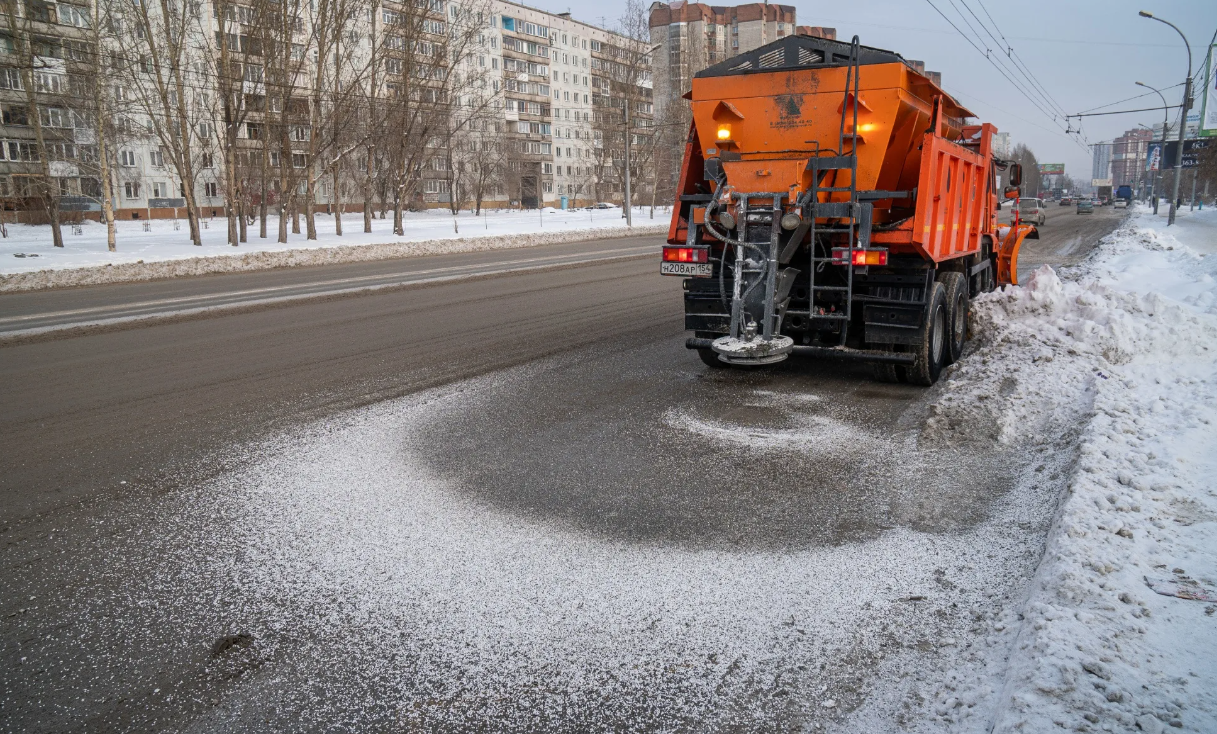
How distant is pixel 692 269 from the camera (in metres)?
7.96

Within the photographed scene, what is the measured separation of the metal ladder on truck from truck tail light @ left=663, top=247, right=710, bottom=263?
102cm

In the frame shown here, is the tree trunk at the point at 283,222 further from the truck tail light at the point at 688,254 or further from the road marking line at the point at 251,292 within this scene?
the truck tail light at the point at 688,254

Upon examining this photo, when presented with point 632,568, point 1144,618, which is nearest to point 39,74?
point 632,568

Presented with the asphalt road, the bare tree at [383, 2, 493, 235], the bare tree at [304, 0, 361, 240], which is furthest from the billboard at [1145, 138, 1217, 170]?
the asphalt road

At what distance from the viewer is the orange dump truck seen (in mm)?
7332

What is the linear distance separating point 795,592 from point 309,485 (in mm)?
3384

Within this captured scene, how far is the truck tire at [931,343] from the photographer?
7.64m

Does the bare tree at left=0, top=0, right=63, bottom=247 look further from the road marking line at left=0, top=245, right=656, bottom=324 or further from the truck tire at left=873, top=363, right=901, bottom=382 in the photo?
the truck tire at left=873, top=363, right=901, bottom=382

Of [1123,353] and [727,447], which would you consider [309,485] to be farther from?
[1123,353]

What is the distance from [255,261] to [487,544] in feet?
70.6

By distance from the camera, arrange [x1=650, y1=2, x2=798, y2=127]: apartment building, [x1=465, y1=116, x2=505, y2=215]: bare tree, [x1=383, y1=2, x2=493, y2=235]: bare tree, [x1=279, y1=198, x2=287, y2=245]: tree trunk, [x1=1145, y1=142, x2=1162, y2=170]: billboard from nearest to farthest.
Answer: [x1=279, y1=198, x2=287, y2=245]: tree trunk → [x1=383, y1=2, x2=493, y2=235]: bare tree → [x1=1145, y1=142, x2=1162, y2=170]: billboard → [x1=465, y1=116, x2=505, y2=215]: bare tree → [x1=650, y1=2, x2=798, y2=127]: apartment building

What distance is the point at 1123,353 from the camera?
299 inches

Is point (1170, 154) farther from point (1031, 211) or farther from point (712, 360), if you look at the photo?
point (712, 360)

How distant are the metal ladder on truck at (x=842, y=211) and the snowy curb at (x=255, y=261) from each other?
18685 millimetres
